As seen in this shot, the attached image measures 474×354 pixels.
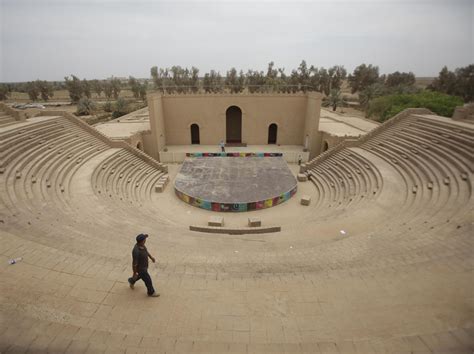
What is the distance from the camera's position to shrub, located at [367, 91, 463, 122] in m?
25.0

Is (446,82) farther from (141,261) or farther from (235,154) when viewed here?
(141,261)

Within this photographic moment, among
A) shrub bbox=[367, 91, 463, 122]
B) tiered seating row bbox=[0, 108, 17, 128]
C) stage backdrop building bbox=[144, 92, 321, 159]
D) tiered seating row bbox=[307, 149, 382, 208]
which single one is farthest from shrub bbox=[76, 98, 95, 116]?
shrub bbox=[367, 91, 463, 122]

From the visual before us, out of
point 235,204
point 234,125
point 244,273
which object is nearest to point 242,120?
point 234,125

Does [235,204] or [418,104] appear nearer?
[235,204]

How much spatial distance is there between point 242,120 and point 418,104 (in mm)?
18711

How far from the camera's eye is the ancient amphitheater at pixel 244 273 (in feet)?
12.7

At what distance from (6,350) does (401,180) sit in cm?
1409

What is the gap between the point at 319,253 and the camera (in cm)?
684

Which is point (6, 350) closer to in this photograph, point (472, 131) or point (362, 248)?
point (362, 248)

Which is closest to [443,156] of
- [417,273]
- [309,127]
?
[417,273]

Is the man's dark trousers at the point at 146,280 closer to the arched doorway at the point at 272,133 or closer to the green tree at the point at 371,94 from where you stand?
the arched doorway at the point at 272,133

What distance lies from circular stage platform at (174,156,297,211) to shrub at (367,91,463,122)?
56.8ft

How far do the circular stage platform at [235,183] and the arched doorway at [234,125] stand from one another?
616cm

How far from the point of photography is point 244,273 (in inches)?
221
